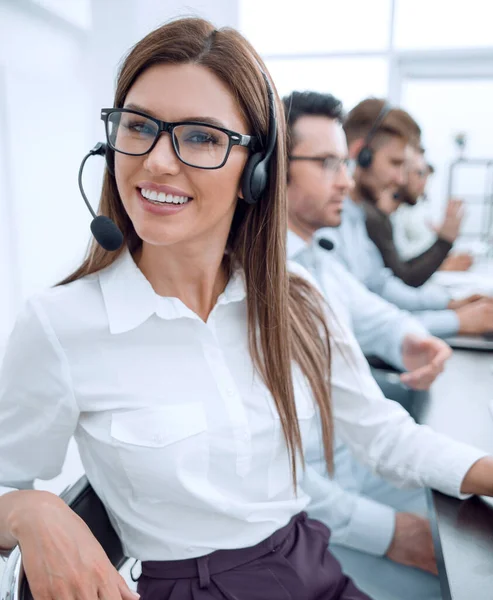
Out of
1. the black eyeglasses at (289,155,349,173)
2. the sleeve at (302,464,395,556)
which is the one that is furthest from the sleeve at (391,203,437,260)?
the sleeve at (302,464,395,556)

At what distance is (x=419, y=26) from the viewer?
378cm

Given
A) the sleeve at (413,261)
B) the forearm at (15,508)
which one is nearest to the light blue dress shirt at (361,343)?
the forearm at (15,508)

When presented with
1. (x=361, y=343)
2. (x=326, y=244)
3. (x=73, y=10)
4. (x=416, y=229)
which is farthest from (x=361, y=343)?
(x=416, y=229)

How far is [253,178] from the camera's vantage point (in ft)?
2.64

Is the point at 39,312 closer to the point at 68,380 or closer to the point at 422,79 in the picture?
the point at 68,380

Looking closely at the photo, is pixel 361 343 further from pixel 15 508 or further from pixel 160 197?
pixel 15 508

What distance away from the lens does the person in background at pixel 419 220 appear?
2.39 meters

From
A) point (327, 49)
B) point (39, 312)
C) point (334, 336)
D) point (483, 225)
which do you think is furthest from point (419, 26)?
point (39, 312)

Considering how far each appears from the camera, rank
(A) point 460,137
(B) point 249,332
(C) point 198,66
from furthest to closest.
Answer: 1. (A) point 460,137
2. (B) point 249,332
3. (C) point 198,66

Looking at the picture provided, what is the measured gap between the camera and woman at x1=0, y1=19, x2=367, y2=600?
0.75 metres

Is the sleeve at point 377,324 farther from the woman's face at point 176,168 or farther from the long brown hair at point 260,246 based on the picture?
the woman's face at point 176,168

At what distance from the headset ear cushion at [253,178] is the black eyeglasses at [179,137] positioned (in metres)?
0.03

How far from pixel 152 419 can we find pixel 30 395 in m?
0.16

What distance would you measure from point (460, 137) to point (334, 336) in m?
3.26
